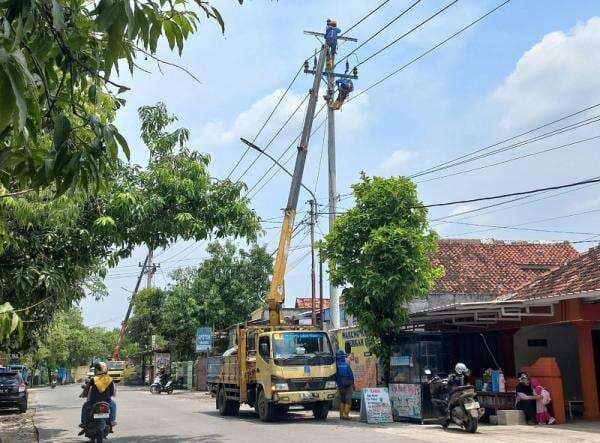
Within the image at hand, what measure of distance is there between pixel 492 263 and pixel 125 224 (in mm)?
25117

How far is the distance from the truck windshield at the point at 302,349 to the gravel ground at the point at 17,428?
617cm

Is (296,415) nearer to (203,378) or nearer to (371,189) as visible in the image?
(371,189)

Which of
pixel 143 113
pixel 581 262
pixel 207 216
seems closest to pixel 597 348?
pixel 581 262

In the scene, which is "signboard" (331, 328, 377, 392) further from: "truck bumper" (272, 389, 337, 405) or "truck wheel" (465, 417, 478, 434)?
"truck wheel" (465, 417, 478, 434)

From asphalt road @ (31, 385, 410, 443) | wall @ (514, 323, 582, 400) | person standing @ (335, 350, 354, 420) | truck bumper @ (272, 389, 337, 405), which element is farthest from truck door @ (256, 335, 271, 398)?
wall @ (514, 323, 582, 400)

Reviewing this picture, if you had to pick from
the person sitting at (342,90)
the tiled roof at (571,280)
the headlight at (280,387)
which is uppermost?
the person sitting at (342,90)

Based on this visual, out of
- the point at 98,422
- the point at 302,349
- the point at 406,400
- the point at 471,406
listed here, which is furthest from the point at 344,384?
the point at 98,422

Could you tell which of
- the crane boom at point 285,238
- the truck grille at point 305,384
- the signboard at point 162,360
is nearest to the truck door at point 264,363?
the truck grille at point 305,384

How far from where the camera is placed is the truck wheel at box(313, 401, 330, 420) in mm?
17016

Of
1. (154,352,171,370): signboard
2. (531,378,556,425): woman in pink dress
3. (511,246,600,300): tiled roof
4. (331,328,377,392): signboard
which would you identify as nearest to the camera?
(531,378,556,425): woman in pink dress

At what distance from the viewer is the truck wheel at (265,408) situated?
16.6m

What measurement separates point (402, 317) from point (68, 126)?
49.0ft

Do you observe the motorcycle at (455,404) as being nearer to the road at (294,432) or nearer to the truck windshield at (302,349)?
the road at (294,432)

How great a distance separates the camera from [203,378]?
39188 millimetres
